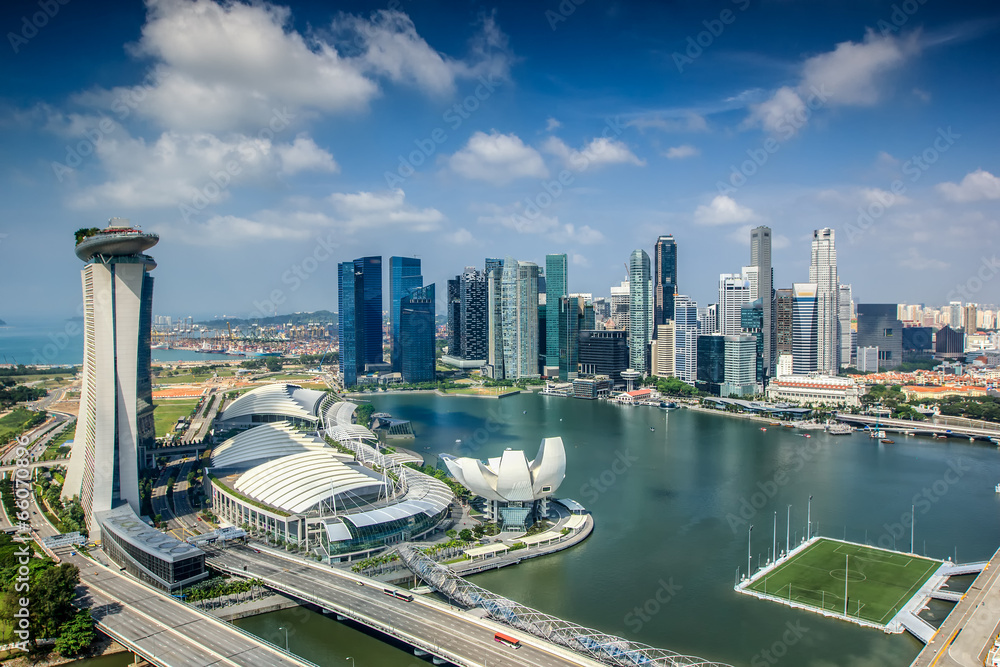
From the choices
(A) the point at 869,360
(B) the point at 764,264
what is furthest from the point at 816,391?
(A) the point at 869,360

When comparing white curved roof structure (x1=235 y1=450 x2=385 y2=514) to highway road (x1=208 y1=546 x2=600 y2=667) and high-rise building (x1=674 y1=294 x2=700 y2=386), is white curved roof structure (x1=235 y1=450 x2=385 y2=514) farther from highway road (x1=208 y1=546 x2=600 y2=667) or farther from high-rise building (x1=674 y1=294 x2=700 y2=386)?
high-rise building (x1=674 y1=294 x2=700 y2=386)

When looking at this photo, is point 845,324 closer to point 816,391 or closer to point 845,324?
point 845,324

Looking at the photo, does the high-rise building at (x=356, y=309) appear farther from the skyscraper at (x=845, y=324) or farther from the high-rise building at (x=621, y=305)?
the skyscraper at (x=845, y=324)

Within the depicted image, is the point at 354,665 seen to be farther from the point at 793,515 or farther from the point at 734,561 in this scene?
the point at 793,515

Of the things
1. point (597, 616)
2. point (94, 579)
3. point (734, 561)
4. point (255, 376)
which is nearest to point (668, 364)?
point (255, 376)

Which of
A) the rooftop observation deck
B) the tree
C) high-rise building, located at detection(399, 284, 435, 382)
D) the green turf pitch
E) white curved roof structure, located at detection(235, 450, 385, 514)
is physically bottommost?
the green turf pitch

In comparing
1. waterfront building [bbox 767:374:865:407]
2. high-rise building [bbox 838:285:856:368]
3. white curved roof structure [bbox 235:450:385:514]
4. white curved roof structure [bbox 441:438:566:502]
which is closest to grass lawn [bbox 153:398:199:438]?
white curved roof structure [bbox 235:450:385:514]

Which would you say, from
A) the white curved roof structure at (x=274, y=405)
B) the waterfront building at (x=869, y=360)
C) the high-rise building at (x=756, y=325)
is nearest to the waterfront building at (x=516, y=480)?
the white curved roof structure at (x=274, y=405)
